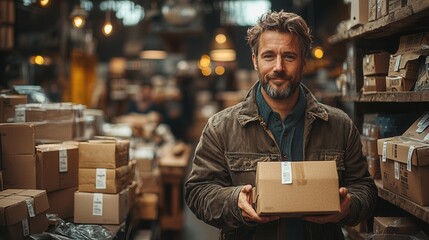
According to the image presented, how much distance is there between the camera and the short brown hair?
2375 millimetres

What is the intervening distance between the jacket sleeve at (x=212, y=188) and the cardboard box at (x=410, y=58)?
3.56ft

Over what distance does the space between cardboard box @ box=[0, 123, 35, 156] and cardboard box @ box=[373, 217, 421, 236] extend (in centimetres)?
215

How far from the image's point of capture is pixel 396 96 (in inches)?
101

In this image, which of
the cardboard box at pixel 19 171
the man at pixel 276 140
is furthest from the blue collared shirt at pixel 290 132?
the cardboard box at pixel 19 171

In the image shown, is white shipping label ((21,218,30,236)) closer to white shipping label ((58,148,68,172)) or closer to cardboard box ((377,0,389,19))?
white shipping label ((58,148,68,172))

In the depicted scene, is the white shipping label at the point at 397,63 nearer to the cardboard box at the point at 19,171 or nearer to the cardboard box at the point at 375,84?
the cardboard box at the point at 375,84

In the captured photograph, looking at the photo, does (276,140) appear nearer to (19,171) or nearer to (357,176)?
(357,176)

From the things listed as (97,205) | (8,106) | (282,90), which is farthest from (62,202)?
(282,90)

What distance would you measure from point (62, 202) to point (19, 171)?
0.42 metres

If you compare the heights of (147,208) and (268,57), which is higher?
(268,57)

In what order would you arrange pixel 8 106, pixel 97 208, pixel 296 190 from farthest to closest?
pixel 8 106 → pixel 97 208 → pixel 296 190

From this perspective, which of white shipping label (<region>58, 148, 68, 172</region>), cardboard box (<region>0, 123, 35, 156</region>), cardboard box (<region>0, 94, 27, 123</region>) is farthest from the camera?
cardboard box (<region>0, 94, 27, 123</region>)

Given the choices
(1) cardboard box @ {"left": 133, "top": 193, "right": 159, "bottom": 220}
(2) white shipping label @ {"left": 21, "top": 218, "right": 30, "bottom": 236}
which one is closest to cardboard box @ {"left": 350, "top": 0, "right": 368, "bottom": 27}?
(2) white shipping label @ {"left": 21, "top": 218, "right": 30, "bottom": 236}

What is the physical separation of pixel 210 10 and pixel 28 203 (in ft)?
27.6
